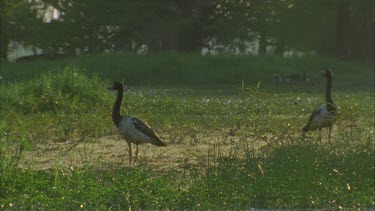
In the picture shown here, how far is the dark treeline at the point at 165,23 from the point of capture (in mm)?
40531

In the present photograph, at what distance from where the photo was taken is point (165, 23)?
40.4 m

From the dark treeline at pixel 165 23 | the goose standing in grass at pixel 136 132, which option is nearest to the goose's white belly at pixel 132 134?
the goose standing in grass at pixel 136 132

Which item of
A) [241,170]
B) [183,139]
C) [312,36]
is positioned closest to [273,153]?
[241,170]

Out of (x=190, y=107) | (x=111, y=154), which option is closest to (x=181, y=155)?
(x=111, y=154)

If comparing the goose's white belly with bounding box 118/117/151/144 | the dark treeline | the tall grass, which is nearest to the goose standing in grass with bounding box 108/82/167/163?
the goose's white belly with bounding box 118/117/151/144

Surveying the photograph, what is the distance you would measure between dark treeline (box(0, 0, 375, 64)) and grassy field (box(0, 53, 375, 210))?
45.9 feet

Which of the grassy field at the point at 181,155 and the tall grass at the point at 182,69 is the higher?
the grassy field at the point at 181,155

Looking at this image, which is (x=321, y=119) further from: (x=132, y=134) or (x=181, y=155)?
(x=132, y=134)

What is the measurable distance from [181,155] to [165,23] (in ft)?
89.0

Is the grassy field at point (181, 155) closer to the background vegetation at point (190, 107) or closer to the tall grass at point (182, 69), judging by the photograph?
the background vegetation at point (190, 107)

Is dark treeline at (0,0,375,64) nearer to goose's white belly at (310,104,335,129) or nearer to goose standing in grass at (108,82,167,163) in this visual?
goose's white belly at (310,104,335,129)

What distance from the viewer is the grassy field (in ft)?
31.9

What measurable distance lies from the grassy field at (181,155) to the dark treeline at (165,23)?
45.9ft

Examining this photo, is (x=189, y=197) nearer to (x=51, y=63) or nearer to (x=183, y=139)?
(x=183, y=139)
